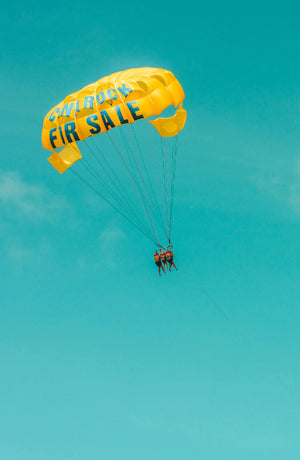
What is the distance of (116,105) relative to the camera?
34.1 metres

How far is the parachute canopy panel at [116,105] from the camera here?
112 feet

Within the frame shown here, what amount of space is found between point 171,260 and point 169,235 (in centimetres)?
158

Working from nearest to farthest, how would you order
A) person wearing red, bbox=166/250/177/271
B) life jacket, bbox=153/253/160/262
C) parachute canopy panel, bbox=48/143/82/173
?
person wearing red, bbox=166/250/177/271 → life jacket, bbox=153/253/160/262 → parachute canopy panel, bbox=48/143/82/173

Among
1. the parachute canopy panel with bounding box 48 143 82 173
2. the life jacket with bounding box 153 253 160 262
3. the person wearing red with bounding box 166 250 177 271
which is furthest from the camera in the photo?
the parachute canopy panel with bounding box 48 143 82 173

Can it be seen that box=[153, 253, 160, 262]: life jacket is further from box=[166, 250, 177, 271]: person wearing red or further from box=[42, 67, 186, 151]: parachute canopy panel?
box=[42, 67, 186, 151]: parachute canopy panel

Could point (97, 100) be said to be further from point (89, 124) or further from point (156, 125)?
point (156, 125)

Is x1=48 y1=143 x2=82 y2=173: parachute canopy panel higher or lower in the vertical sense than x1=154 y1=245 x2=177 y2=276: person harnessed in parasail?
higher

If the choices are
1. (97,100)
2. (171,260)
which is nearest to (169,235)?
(171,260)

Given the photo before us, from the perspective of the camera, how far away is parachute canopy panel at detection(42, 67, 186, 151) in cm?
3406

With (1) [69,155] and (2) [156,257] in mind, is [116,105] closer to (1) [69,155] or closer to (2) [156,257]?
(1) [69,155]

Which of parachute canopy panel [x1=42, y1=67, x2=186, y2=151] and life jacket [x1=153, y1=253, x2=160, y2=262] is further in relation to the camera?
life jacket [x1=153, y1=253, x2=160, y2=262]

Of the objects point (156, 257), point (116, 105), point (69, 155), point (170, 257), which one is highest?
point (116, 105)

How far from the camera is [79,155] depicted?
3641 centimetres

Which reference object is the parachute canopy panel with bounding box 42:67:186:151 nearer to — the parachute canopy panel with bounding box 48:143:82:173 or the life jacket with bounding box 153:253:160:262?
the parachute canopy panel with bounding box 48:143:82:173
